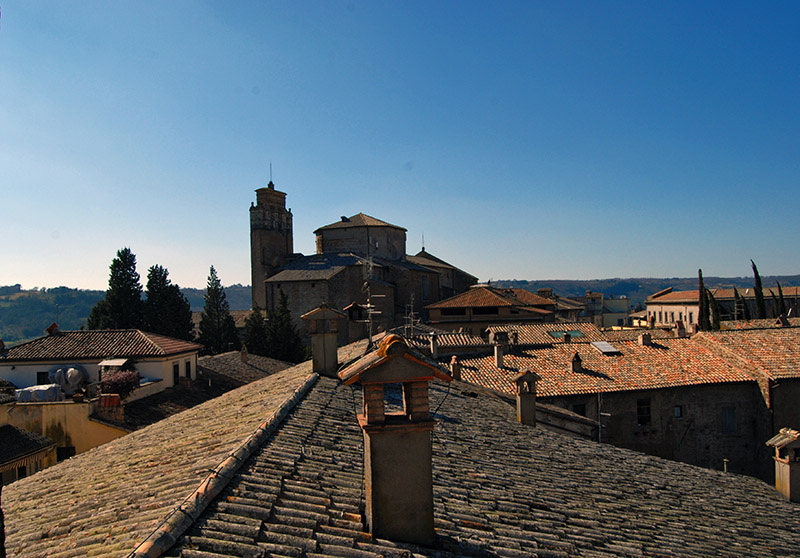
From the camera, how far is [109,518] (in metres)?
4.82

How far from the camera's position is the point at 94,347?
24.3 m

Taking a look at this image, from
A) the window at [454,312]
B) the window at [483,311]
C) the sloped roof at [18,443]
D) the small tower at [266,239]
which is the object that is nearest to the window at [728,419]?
the sloped roof at [18,443]

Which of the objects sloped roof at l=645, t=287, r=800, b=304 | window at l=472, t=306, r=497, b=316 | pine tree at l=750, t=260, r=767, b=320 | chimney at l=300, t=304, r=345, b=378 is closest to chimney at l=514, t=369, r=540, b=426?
chimney at l=300, t=304, r=345, b=378

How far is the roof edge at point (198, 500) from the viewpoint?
145 inches

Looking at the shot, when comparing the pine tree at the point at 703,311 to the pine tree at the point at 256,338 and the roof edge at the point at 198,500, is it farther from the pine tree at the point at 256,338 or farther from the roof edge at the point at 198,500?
the roof edge at the point at 198,500

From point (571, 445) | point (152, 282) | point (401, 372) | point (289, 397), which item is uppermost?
point (152, 282)

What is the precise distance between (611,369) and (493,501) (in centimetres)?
1802

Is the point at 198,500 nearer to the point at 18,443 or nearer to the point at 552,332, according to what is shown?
the point at 18,443

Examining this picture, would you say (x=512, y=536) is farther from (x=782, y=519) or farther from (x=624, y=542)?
(x=782, y=519)

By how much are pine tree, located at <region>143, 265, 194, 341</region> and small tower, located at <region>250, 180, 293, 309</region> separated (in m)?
12.4

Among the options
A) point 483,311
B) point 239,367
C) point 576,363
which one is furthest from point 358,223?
point 576,363

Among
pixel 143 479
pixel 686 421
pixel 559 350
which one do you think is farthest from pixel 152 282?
pixel 143 479

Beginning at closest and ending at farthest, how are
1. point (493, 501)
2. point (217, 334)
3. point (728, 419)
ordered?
point (493, 501) < point (728, 419) < point (217, 334)

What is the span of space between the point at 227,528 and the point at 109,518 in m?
1.51
